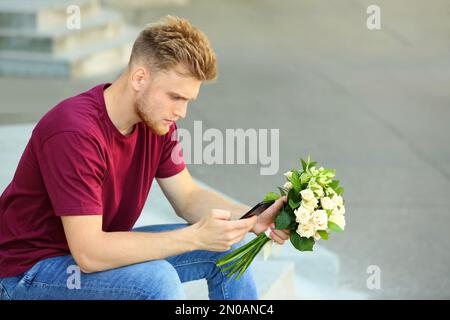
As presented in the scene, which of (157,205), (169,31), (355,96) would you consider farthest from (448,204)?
(169,31)

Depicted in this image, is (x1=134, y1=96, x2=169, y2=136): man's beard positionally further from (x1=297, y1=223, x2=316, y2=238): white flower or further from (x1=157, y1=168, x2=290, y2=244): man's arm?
(x1=297, y1=223, x2=316, y2=238): white flower

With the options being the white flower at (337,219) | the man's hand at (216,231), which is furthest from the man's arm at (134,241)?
the white flower at (337,219)

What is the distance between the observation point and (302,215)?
10.8ft

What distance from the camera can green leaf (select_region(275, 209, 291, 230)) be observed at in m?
3.36

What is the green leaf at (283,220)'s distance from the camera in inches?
132

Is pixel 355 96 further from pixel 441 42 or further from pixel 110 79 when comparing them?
pixel 441 42

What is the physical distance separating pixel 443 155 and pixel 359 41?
499cm

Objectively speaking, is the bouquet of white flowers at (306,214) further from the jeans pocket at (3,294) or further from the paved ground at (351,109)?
the paved ground at (351,109)

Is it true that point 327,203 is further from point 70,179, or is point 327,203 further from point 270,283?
point 270,283

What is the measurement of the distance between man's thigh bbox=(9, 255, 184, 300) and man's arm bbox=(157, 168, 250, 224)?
1.78 ft

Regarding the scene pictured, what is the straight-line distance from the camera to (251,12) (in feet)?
47.1

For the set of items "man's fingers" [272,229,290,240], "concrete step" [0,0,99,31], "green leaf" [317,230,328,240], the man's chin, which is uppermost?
"concrete step" [0,0,99,31]

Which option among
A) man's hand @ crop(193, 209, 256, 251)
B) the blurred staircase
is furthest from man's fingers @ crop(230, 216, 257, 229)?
the blurred staircase

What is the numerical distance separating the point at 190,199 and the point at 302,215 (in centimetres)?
56
